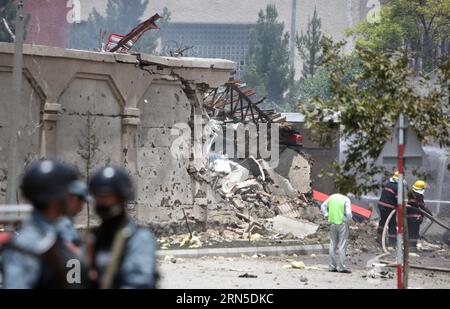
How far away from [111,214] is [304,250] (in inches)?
696

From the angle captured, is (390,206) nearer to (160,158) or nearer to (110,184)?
(160,158)

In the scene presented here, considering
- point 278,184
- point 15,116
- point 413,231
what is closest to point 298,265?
point 413,231

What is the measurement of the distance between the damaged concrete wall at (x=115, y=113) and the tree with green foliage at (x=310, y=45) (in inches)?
2307

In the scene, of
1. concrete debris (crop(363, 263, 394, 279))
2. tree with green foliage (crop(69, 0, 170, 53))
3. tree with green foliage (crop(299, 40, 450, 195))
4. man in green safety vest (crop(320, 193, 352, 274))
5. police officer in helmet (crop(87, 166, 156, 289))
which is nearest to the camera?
police officer in helmet (crop(87, 166, 156, 289))

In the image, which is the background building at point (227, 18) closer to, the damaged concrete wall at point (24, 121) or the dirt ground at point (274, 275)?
the damaged concrete wall at point (24, 121)

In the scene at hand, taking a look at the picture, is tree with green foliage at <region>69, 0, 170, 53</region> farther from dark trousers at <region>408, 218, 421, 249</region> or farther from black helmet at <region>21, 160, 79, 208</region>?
black helmet at <region>21, 160, 79, 208</region>

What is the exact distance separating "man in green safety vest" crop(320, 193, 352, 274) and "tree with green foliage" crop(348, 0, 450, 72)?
41356mm

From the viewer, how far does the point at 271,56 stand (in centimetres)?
8788

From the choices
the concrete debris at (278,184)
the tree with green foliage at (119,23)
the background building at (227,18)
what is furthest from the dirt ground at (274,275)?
the background building at (227,18)

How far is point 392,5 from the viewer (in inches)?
2542

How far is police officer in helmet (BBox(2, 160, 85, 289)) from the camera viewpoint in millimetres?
5414

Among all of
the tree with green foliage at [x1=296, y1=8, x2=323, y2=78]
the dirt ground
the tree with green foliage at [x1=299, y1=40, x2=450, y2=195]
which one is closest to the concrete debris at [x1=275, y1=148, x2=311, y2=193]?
the dirt ground
